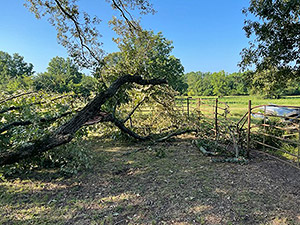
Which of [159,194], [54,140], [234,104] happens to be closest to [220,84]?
[234,104]

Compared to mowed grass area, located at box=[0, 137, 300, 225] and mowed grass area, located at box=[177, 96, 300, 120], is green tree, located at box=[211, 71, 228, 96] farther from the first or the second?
mowed grass area, located at box=[0, 137, 300, 225]

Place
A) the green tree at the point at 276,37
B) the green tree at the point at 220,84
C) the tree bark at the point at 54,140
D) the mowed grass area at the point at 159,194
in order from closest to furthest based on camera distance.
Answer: the mowed grass area at the point at 159,194, the tree bark at the point at 54,140, the green tree at the point at 276,37, the green tree at the point at 220,84

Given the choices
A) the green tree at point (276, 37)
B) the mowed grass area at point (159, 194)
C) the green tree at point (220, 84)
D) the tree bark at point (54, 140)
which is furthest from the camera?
the green tree at point (220, 84)

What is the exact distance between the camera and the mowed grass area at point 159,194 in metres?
2.25

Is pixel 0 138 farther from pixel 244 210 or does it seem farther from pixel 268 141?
pixel 268 141

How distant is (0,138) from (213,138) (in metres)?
5.33

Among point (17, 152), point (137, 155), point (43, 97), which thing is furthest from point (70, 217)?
point (43, 97)

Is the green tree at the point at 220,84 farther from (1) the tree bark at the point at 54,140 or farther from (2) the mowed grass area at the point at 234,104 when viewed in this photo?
(1) the tree bark at the point at 54,140

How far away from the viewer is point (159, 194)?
9.15 feet

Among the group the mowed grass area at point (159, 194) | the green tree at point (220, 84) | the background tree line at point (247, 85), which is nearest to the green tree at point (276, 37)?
the background tree line at point (247, 85)

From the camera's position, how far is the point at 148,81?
206 inches

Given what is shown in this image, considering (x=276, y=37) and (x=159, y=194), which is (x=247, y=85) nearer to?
(x=276, y=37)

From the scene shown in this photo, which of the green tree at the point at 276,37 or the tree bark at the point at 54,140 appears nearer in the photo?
the tree bark at the point at 54,140

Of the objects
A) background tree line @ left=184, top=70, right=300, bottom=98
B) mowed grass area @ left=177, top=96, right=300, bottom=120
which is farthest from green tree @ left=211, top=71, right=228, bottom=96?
mowed grass area @ left=177, top=96, right=300, bottom=120
